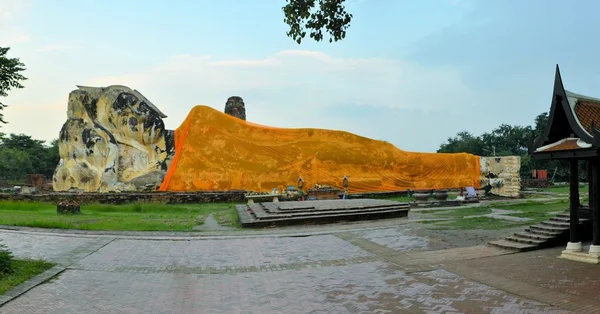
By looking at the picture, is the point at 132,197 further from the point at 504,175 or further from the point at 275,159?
the point at 504,175

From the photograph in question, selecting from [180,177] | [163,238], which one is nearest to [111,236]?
[163,238]

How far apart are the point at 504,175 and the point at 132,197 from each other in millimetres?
23096

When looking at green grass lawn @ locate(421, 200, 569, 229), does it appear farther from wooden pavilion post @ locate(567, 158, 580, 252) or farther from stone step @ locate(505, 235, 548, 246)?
wooden pavilion post @ locate(567, 158, 580, 252)

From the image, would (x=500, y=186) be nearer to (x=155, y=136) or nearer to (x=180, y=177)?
(x=180, y=177)

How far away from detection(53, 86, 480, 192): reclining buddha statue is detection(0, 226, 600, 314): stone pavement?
14311 mm

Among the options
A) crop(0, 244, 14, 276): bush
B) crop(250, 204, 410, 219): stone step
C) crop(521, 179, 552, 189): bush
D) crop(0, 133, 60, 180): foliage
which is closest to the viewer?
crop(0, 244, 14, 276): bush

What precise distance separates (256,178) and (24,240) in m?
15.3

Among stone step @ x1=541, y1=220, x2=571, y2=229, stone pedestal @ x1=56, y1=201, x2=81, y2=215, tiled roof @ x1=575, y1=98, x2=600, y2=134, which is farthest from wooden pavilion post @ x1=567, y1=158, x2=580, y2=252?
stone pedestal @ x1=56, y1=201, x2=81, y2=215

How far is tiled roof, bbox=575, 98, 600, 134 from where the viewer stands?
30.2ft

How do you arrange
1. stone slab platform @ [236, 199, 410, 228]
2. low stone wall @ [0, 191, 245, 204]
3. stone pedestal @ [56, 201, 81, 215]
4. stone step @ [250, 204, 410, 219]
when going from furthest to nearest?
low stone wall @ [0, 191, 245, 204]
stone pedestal @ [56, 201, 81, 215]
stone step @ [250, 204, 410, 219]
stone slab platform @ [236, 199, 410, 228]

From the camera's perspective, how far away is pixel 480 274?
792 cm

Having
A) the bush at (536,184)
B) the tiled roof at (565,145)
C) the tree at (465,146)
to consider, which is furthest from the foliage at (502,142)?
the tiled roof at (565,145)

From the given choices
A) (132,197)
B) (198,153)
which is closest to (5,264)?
(132,197)

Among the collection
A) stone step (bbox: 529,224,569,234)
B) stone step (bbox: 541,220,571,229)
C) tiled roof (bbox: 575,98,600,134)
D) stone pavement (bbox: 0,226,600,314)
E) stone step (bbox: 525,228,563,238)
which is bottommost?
stone pavement (bbox: 0,226,600,314)
